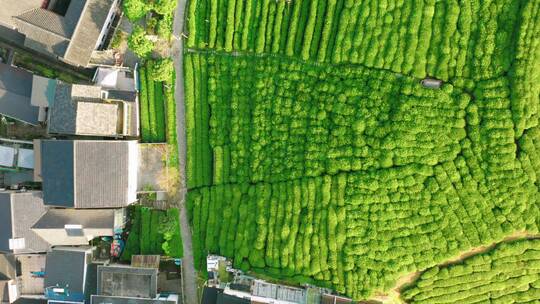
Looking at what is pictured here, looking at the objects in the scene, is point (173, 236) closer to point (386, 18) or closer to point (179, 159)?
point (179, 159)

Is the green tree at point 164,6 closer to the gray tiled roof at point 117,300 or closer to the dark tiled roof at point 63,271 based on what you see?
the dark tiled roof at point 63,271

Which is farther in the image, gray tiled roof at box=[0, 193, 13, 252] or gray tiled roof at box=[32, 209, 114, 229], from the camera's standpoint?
gray tiled roof at box=[32, 209, 114, 229]

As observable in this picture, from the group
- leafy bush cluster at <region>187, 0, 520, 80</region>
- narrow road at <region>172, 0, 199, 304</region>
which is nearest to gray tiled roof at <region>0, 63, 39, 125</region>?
narrow road at <region>172, 0, 199, 304</region>

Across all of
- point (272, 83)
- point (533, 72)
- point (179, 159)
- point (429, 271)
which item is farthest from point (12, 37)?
point (533, 72)

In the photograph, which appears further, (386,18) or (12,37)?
(12,37)

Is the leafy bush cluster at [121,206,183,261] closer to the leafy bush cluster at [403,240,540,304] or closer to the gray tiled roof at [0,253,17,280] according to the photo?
the gray tiled roof at [0,253,17,280]

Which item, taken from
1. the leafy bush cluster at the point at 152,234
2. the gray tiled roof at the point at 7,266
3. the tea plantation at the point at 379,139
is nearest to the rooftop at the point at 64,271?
the gray tiled roof at the point at 7,266
